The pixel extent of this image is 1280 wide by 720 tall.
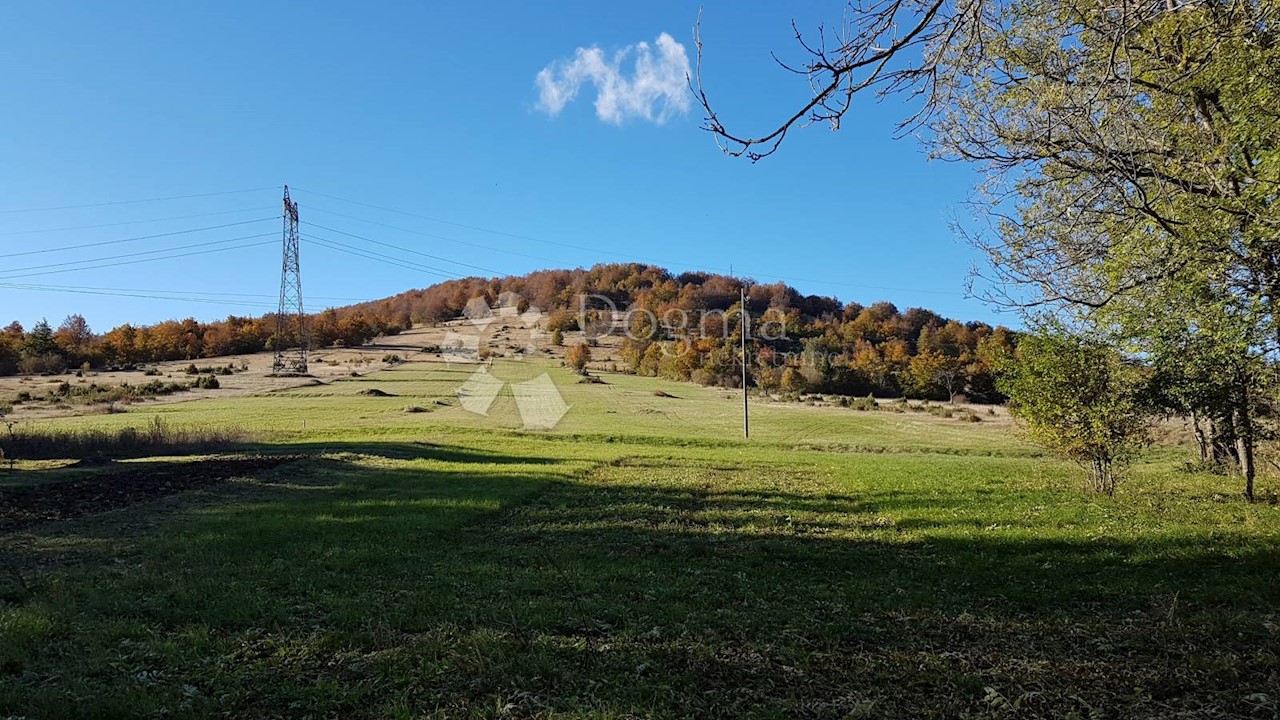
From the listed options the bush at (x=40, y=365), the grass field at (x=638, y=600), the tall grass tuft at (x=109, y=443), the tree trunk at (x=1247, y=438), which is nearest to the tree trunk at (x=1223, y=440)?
the tree trunk at (x=1247, y=438)

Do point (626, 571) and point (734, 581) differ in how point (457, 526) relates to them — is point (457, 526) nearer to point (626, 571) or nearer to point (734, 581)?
point (626, 571)

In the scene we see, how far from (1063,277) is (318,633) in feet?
46.5

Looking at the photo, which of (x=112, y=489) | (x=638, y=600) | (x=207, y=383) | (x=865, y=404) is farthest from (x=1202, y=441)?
(x=207, y=383)

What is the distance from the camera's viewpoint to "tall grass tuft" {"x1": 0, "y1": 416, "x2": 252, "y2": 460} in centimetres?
2697

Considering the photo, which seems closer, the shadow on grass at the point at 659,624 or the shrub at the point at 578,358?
the shadow on grass at the point at 659,624

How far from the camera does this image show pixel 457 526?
45.7 ft

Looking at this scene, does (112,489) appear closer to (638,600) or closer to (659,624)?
(638,600)

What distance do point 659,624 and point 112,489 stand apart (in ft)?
60.1

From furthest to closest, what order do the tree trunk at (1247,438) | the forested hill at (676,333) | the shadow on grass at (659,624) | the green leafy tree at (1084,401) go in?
the forested hill at (676,333) → the green leafy tree at (1084,401) → the tree trunk at (1247,438) → the shadow on grass at (659,624)

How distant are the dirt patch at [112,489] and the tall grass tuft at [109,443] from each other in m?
6.40

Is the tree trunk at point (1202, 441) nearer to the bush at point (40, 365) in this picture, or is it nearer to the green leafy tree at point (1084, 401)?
the green leafy tree at point (1084, 401)

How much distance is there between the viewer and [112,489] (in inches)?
696

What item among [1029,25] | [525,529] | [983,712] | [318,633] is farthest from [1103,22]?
[525,529]

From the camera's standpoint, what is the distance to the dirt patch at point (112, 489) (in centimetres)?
1450
